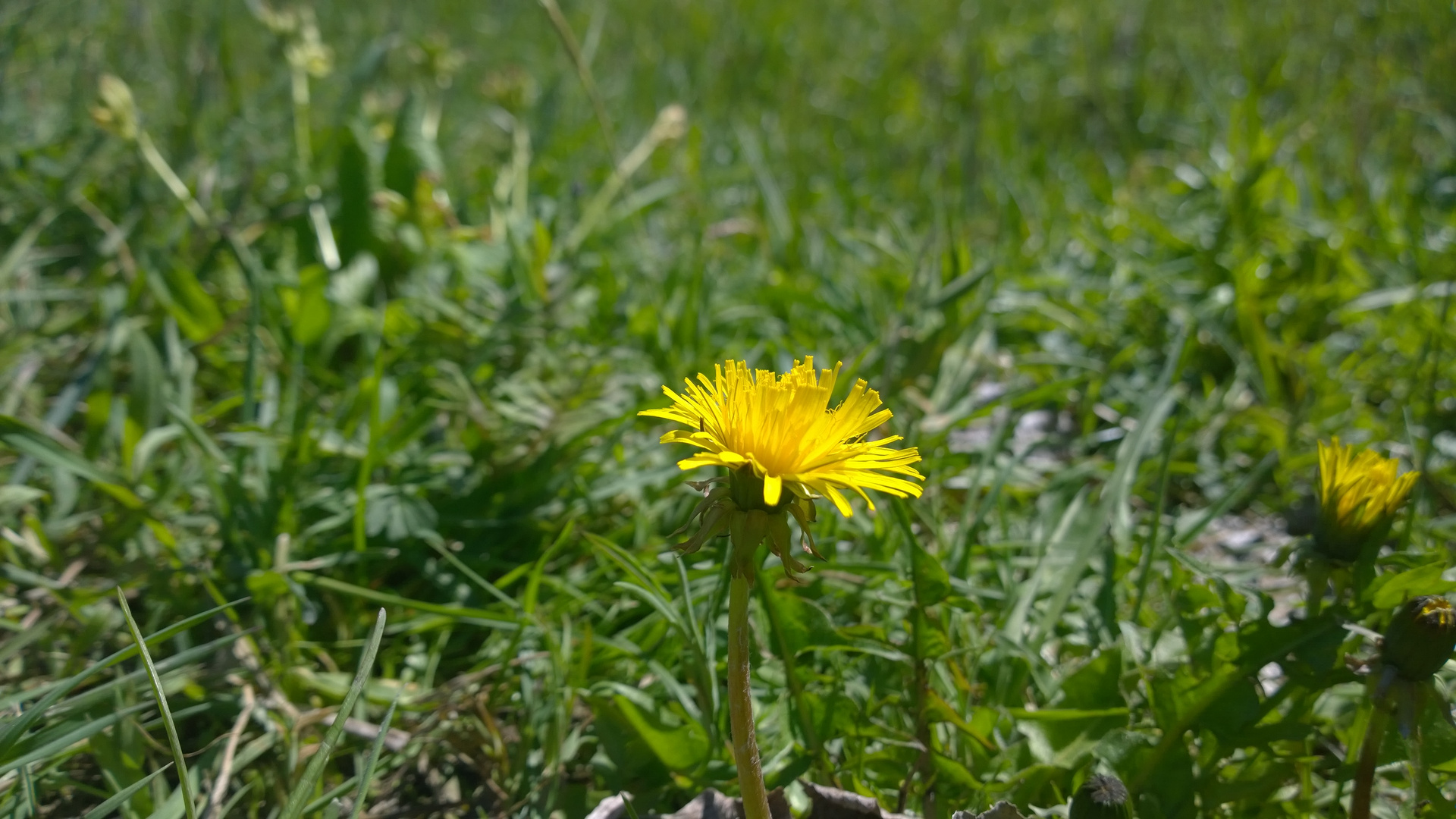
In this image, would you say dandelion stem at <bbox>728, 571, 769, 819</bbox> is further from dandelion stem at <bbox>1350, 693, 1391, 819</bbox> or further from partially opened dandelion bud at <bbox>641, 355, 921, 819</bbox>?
dandelion stem at <bbox>1350, 693, 1391, 819</bbox>

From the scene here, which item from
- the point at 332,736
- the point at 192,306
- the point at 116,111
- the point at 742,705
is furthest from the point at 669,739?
the point at 116,111

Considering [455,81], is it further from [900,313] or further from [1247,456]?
[1247,456]

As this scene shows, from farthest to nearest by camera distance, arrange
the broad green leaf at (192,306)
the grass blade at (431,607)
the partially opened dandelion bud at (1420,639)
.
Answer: the broad green leaf at (192,306) < the grass blade at (431,607) < the partially opened dandelion bud at (1420,639)

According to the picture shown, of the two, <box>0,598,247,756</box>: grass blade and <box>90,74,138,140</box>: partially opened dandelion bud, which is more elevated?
<box>90,74,138,140</box>: partially opened dandelion bud

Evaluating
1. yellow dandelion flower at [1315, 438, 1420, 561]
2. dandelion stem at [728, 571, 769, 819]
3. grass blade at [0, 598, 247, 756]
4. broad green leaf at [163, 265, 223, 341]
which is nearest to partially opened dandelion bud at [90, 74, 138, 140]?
broad green leaf at [163, 265, 223, 341]

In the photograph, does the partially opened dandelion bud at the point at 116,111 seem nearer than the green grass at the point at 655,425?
No

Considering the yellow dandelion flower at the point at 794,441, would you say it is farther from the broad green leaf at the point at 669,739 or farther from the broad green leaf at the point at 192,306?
the broad green leaf at the point at 192,306

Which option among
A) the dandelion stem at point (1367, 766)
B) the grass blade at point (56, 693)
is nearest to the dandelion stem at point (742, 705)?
the grass blade at point (56, 693)
